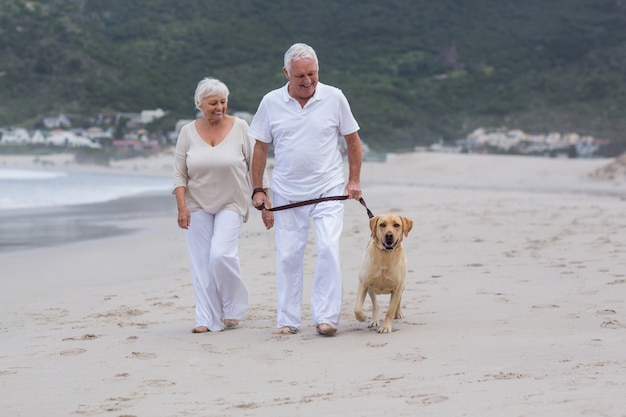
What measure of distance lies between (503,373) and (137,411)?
153 centimetres

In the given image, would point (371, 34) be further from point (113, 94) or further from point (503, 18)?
point (113, 94)

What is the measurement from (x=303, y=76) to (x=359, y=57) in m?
72.1

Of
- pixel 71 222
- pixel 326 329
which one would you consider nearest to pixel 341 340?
pixel 326 329

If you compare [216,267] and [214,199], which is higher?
[214,199]

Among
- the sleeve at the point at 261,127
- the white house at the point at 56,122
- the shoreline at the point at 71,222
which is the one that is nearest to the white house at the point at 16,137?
the white house at the point at 56,122

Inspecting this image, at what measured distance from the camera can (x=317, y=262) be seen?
559 cm

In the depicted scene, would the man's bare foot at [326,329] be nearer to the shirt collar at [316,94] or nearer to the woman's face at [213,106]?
the shirt collar at [316,94]

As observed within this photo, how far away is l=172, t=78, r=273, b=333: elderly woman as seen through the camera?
19.5 feet

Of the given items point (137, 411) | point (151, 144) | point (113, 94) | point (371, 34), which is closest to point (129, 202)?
point (137, 411)

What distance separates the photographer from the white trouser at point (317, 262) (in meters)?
5.57

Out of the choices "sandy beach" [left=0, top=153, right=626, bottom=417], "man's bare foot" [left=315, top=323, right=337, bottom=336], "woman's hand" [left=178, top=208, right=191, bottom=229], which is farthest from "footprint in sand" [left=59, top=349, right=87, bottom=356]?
"man's bare foot" [left=315, top=323, right=337, bottom=336]

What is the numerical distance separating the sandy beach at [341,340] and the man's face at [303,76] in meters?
1.36

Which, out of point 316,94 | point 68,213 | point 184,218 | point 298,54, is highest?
point 298,54

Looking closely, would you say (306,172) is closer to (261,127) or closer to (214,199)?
(261,127)
